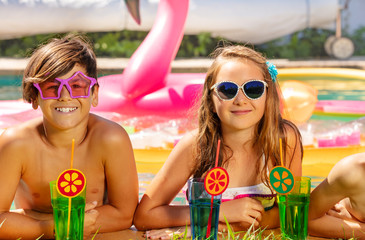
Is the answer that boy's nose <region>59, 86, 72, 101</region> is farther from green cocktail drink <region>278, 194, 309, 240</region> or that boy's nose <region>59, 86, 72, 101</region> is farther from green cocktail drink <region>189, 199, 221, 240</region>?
green cocktail drink <region>278, 194, 309, 240</region>

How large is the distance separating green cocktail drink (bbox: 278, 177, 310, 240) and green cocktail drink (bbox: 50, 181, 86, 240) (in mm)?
735

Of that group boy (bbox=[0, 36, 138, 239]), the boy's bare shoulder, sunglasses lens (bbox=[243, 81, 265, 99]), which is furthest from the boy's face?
sunglasses lens (bbox=[243, 81, 265, 99])

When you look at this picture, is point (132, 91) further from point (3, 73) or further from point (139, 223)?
point (3, 73)

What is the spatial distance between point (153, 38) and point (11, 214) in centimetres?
374

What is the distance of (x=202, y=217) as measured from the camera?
84.6 inches

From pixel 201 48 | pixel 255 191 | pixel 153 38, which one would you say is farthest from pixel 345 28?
pixel 255 191

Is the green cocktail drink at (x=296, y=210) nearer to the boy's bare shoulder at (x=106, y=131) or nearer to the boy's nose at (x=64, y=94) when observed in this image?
the boy's bare shoulder at (x=106, y=131)

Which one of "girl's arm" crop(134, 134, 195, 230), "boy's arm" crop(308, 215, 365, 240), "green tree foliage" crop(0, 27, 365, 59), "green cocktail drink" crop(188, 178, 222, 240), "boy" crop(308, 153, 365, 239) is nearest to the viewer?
"green cocktail drink" crop(188, 178, 222, 240)

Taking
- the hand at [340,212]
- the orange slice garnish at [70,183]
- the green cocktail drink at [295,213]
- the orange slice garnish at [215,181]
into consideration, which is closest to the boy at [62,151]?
the orange slice garnish at [70,183]

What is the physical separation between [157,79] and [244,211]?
3.57m

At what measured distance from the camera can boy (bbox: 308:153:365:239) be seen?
2.28 metres

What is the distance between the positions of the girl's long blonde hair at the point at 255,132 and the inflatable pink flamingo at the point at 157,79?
307 centimetres

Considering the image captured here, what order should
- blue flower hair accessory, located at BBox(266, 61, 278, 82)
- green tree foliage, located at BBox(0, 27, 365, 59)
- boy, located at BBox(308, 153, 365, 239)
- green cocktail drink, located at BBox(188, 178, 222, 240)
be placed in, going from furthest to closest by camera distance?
green tree foliage, located at BBox(0, 27, 365, 59) < blue flower hair accessory, located at BBox(266, 61, 278, 82) < boy, located at BBox(308, 153, 365, 239) < green cocktail drink, located at BBox(188, 178, 222, 240)

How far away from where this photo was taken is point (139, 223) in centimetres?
256
